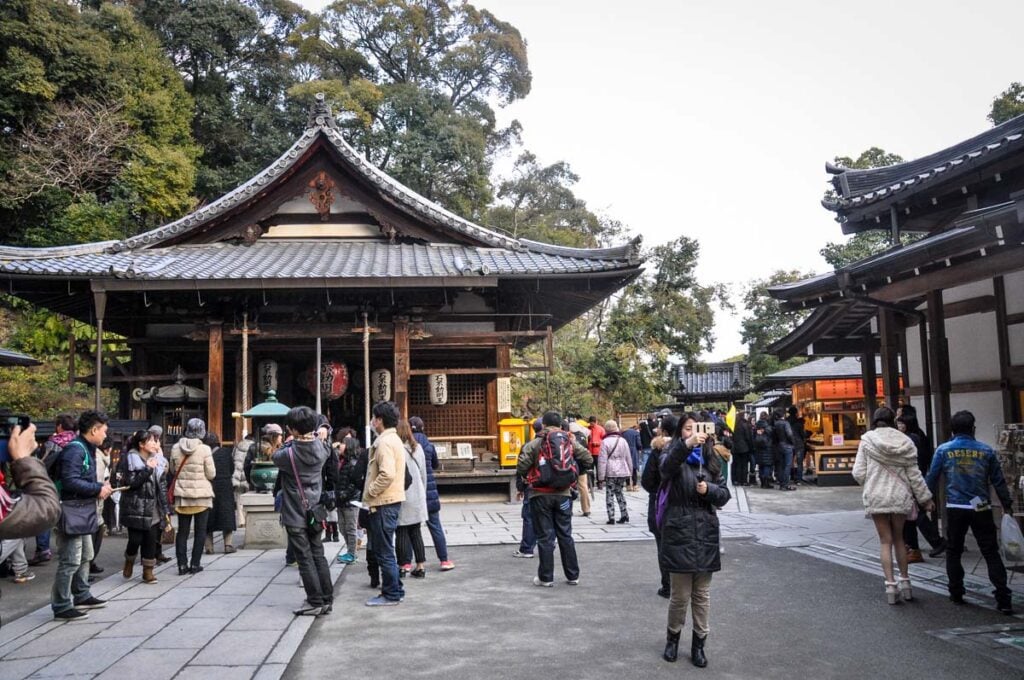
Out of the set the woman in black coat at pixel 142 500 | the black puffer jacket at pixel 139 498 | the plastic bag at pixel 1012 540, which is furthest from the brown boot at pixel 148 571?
the plastic bag at pixel 1012 540

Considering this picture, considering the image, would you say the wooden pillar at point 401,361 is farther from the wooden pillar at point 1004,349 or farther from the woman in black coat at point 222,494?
the wooden pillar at point 1004,349

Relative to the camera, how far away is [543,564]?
7906mm

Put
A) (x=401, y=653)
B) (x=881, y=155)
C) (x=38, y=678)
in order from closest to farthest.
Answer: (x=38, y=678) → (x=401, y=653) → (x=881, y=155)

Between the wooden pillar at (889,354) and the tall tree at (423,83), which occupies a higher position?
the tall tree at (423,83)

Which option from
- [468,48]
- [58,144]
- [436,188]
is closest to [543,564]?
[58,144]

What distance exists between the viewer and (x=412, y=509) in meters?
7.87

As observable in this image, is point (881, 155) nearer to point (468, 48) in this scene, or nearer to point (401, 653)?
point (468, 48)

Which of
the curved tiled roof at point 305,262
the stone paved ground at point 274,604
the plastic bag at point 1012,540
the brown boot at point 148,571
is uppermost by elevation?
the curved tiled roof at point 305,262

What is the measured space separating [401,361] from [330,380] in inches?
66.8

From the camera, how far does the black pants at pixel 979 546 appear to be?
21.4 feet

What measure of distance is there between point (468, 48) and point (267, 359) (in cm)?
3104

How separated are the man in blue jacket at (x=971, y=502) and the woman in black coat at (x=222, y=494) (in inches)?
327

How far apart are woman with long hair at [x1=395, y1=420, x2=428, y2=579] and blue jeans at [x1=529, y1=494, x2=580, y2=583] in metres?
1.20

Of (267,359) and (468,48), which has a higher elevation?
(468,48)
